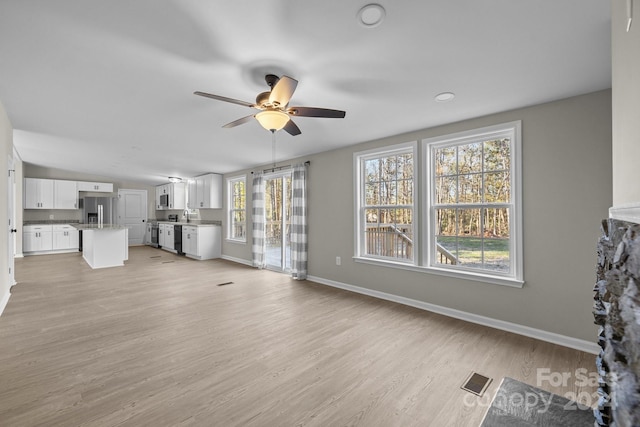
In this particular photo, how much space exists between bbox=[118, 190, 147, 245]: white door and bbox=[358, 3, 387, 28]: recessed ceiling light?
10.7m

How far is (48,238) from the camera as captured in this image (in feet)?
26.2

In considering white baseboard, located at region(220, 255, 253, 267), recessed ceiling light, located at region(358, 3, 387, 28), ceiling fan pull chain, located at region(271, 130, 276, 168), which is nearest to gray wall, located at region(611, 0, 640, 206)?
recessed ceiling light, located at region(358, 3, 387, 28)

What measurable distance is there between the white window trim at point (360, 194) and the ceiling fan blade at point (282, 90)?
85.1 inches

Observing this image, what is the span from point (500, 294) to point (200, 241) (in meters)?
6.72

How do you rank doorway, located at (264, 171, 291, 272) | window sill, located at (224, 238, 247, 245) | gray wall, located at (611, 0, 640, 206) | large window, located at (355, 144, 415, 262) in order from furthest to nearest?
window sill, located at (224, 238, 247, 245), doorway, located at (264, 171, 291, 272), large window, located at (355, 144, 415, 262), gray wall, located at (611, 0, 640, 206)

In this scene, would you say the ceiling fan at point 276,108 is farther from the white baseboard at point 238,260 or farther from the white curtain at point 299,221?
the white baseboard at point 238,260

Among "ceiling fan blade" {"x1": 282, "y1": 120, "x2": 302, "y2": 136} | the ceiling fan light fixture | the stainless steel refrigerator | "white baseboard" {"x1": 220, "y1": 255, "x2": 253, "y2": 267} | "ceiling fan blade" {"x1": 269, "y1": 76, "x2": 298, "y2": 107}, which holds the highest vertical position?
"ceiling fan blade" {"x1": 269, "y1": 76, "x2": 298, "y2": 107}

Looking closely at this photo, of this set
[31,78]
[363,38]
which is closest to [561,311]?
[363,38]

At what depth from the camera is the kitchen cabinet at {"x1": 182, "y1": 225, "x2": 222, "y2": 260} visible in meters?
7.38

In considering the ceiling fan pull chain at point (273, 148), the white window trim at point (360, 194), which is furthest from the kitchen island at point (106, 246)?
the white window trim at point (360, 194)

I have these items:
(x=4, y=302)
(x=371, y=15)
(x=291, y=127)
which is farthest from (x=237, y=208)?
(x=371, y=15)

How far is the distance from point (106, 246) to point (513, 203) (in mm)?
7706

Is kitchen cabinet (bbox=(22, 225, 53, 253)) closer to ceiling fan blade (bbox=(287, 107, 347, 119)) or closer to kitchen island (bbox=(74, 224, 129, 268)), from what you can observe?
kitchen island (bbox=(74, 224, 129, 268))

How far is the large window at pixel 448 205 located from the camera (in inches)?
122
